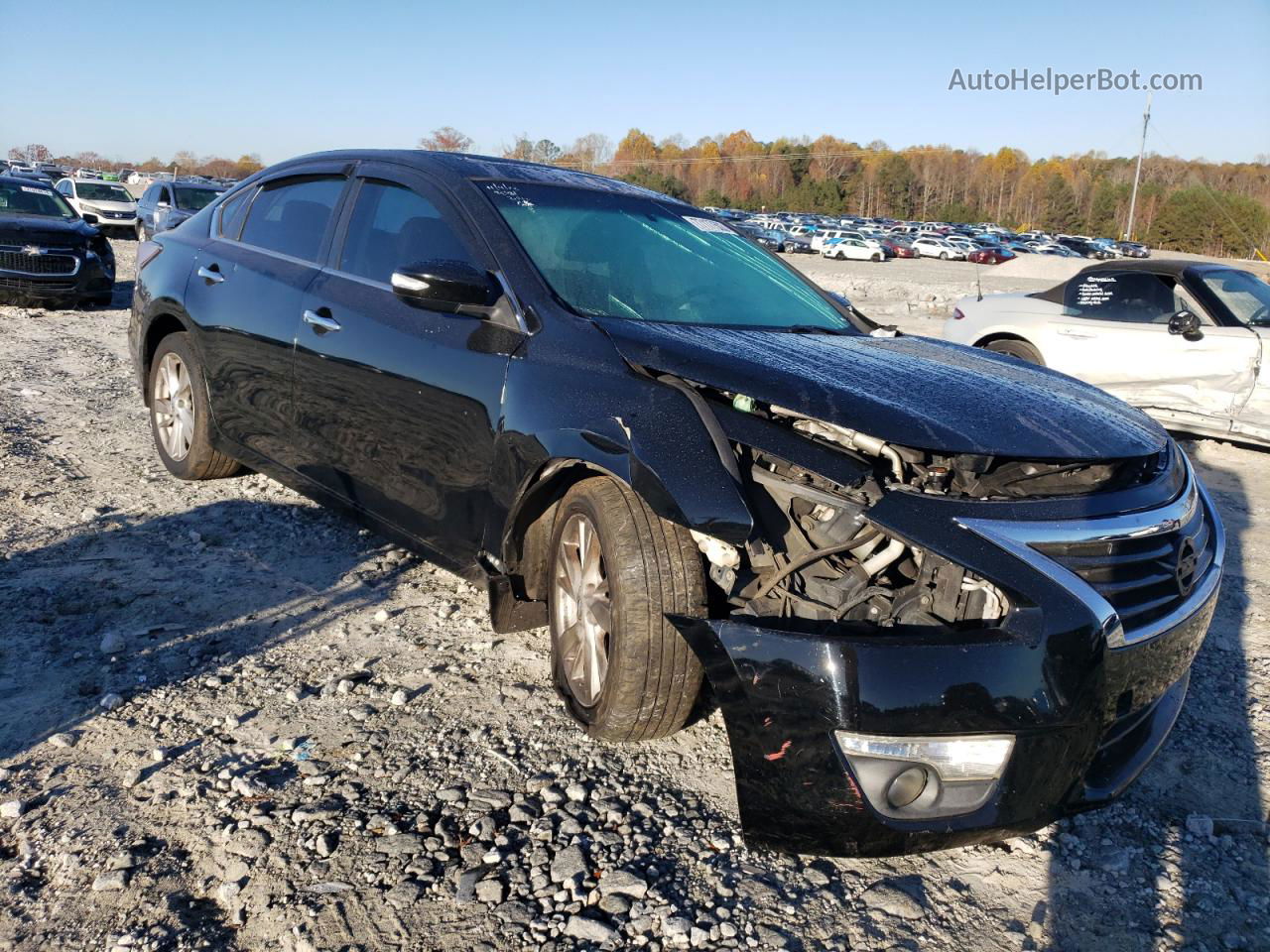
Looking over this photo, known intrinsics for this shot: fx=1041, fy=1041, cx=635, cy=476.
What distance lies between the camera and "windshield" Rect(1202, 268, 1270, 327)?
316 inches

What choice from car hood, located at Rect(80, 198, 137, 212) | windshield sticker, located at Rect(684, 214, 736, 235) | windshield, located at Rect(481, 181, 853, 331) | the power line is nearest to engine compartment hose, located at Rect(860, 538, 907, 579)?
windshield, located at Rect(481, 181, 853, 331)

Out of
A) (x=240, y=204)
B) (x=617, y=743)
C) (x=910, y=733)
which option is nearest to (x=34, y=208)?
(x=240, y=204)

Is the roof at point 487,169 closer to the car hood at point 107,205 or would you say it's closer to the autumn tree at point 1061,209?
the car hood at point 107,205

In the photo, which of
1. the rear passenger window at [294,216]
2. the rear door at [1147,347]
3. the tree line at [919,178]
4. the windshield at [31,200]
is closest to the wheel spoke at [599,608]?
the rear passenger window at [294,216]

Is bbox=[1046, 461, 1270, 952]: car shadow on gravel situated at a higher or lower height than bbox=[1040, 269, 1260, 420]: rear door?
lower

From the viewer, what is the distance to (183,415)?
5301 mm

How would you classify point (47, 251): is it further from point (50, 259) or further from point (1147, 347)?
point (1147, 347)

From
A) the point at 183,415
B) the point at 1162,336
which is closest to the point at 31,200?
the point at 183,415

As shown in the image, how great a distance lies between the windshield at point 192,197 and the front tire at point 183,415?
1445 centimetres

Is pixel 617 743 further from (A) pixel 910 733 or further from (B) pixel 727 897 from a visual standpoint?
(A) pixel 910 733

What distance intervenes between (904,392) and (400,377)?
1.74 metres

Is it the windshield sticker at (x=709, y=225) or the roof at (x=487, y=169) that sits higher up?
the roof at (x=487, y=169)

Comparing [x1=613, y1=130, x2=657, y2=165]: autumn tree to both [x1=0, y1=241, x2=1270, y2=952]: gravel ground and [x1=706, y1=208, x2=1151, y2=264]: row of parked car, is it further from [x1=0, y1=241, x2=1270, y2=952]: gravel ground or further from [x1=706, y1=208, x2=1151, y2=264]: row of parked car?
[x1=0, y1=241, x2=1270, y2=952]: gravel ground

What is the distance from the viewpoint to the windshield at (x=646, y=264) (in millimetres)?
3521
